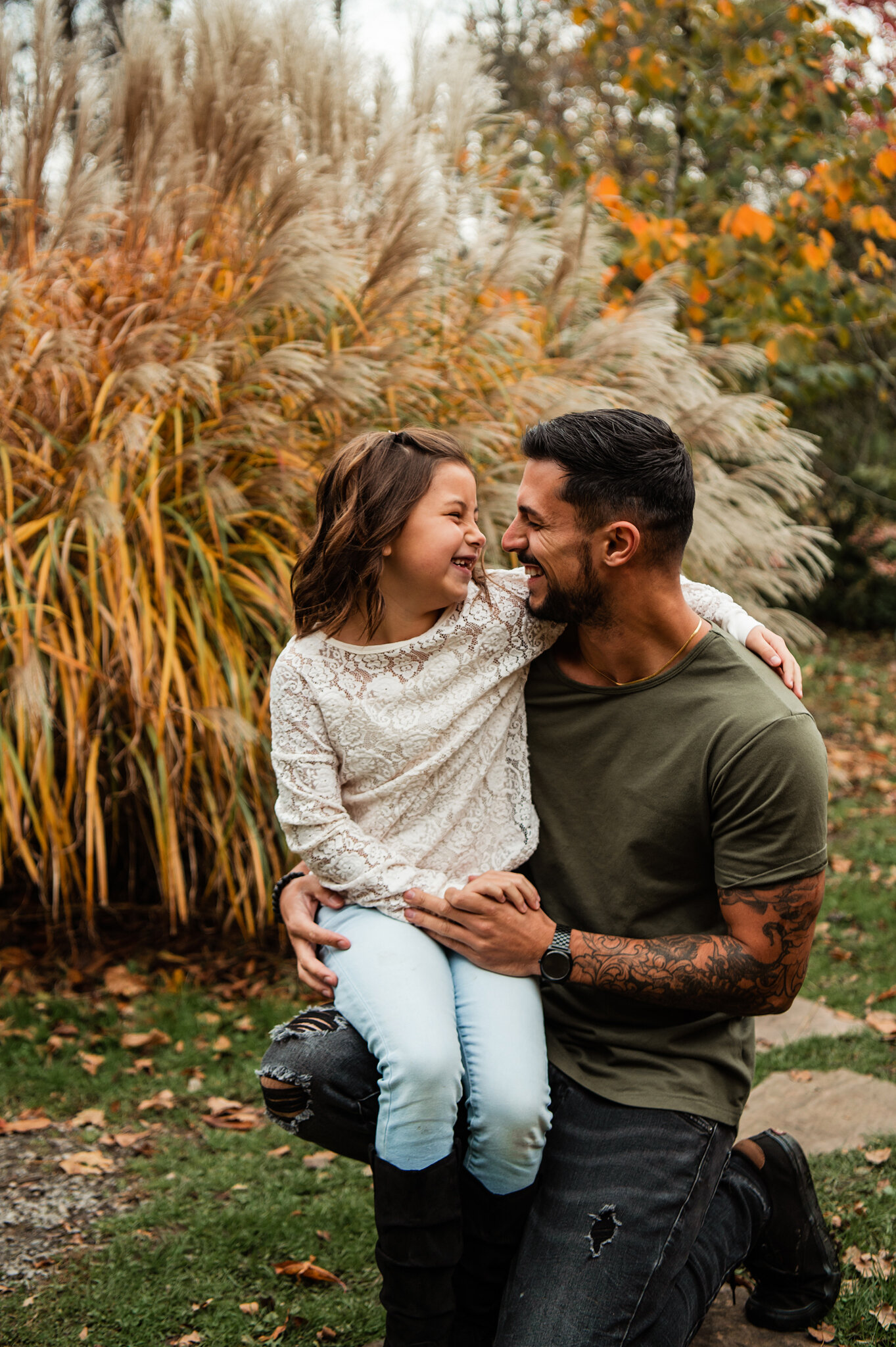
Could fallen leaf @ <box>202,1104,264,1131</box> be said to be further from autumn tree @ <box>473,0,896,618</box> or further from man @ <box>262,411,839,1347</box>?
autumn tree @ <box>473,0,896,618</box>

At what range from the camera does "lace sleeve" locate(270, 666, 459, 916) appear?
1.86m

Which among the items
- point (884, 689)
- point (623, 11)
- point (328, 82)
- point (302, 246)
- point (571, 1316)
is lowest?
point (884, 689)

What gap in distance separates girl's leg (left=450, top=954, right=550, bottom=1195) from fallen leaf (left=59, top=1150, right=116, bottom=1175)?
1240 mm

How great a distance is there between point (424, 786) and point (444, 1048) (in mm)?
471

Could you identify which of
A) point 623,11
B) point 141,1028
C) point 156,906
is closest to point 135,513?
point 156,906

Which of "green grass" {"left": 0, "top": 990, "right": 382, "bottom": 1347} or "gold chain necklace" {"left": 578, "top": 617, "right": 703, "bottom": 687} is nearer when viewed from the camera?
"gold chain necklace" {"left": 578, "top": 617, "right": 703, "bottom": 687}

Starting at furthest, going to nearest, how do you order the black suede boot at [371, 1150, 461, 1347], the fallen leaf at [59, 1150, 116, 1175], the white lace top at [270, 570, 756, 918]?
the fallen leaf at [59, 1150, 116, 1175]
the white lace top at [270, 570, 756, 918]
the black suede boot at [371, 1150, 461, 1347]

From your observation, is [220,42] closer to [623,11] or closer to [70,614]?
[70,614]

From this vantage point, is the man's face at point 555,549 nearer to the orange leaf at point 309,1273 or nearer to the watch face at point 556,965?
the watch face at point 556,965

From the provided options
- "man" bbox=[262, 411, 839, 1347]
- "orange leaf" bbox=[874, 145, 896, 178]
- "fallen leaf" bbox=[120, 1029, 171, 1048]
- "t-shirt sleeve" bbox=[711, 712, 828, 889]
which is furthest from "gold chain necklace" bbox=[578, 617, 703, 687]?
"orange leaf" bbox=[874, 145, 896, 178]

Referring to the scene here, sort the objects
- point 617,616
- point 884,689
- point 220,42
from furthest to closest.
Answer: point 884,689, point 220,42, point 617,616

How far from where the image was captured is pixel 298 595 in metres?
2.00

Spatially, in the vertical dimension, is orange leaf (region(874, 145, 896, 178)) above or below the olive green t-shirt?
above

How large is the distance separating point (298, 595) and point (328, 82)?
296 cm
